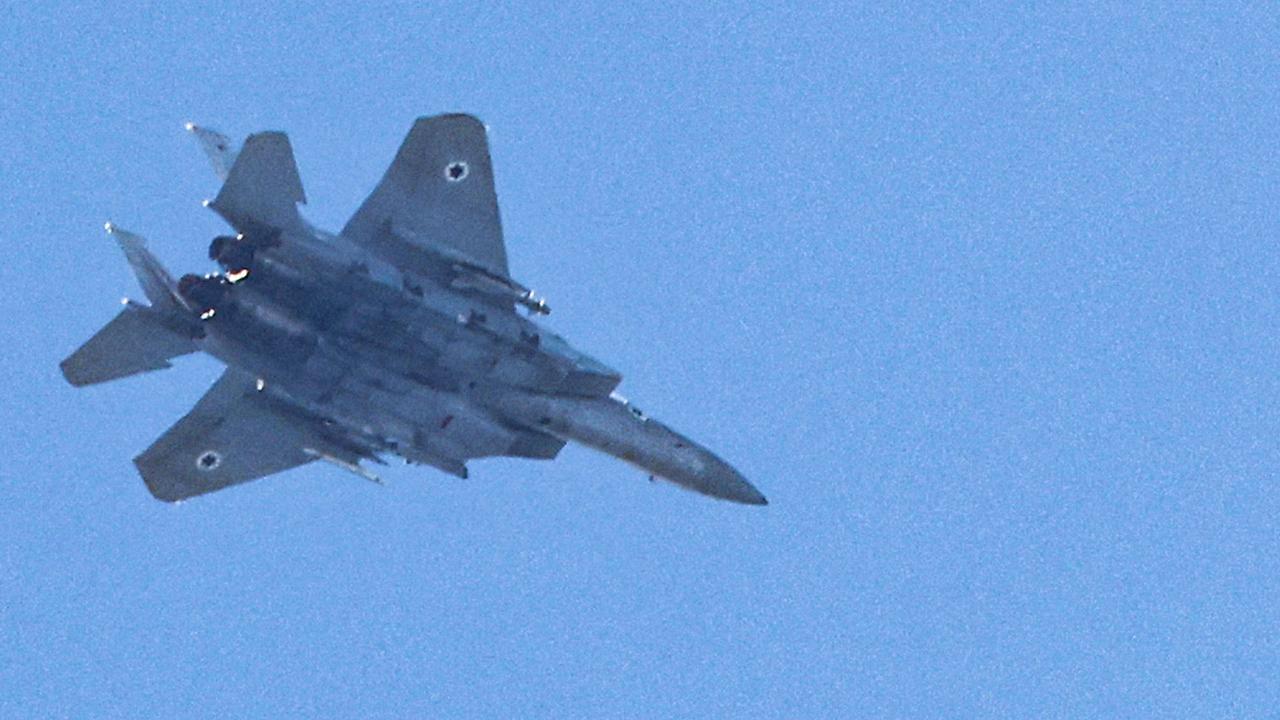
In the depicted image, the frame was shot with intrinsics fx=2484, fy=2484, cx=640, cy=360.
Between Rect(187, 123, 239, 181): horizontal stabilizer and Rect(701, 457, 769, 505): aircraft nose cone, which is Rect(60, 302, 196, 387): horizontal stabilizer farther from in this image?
Rect(701, 457, 769, 505): aircraft nose cone

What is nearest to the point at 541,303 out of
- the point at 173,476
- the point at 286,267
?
the point at 286,267

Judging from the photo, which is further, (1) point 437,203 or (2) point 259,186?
(1) point 437,203

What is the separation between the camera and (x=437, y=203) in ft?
160

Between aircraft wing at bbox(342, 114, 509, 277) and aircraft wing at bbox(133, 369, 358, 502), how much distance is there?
5.01m

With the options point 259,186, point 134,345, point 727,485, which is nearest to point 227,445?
point 134,345

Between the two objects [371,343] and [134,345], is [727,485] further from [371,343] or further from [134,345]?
[134,345]

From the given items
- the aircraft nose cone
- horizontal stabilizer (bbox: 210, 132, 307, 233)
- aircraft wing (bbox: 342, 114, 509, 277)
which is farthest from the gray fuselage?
aircraft wing (bbox: 342, 114, 509, 277)

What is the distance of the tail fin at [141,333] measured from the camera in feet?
151

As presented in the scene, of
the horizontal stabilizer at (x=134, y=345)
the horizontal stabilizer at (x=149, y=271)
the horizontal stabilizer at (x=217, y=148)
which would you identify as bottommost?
the horizontal stabilizer at (x=134, y=345)

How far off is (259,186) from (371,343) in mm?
4301

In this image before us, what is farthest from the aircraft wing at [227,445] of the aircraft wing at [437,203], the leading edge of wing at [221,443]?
the aircraft wing at [437,203]

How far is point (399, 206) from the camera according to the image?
48.2 m

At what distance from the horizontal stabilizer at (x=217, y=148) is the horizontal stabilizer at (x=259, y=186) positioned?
144 inches

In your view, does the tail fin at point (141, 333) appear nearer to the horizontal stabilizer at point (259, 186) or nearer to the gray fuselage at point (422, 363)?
the gray fuselage at point (422, 363)
